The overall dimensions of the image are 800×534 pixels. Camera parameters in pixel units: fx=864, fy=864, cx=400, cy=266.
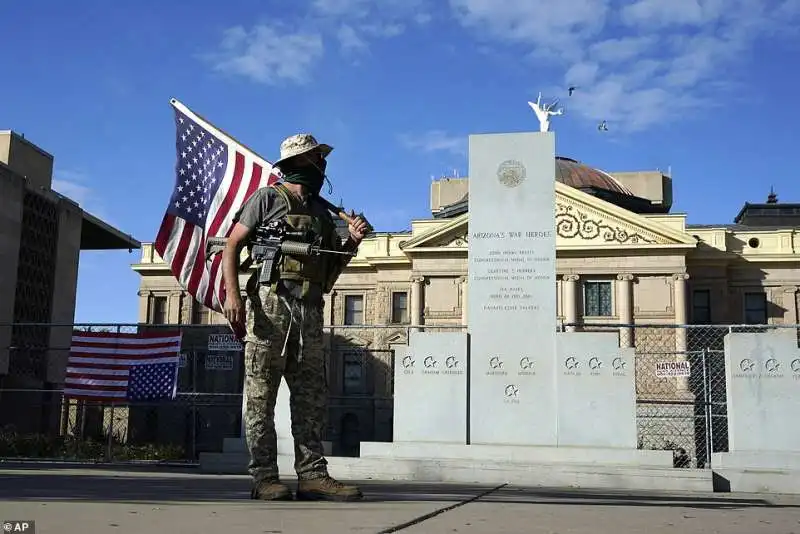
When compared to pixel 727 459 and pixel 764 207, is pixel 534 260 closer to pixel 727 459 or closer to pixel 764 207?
pixel 727 459

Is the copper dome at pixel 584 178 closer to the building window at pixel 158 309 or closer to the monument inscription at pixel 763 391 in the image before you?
the building window at pixel 158 309

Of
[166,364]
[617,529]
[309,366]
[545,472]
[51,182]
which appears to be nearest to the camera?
[617,529]

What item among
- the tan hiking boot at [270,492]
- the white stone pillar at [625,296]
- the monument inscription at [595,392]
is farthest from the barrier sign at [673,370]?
the white stone pillar at [625,296]

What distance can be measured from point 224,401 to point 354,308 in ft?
53.2

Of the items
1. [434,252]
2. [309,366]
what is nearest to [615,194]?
[434,252]

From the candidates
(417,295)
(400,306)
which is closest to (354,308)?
(400,306)

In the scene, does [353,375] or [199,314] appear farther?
[199,314]

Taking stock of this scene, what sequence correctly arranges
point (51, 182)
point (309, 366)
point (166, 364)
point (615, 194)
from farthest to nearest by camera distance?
point (615, 194), point (51, 182), point (166, 364), point (309, 366)

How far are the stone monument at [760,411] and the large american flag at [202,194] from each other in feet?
23.3

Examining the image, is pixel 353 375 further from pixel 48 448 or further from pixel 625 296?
pixel 48 448

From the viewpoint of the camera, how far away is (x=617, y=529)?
380 centimetres

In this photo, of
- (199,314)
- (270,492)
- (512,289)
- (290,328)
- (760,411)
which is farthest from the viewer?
(199,314)

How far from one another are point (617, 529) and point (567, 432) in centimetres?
591

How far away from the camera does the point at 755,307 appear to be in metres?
48.1
